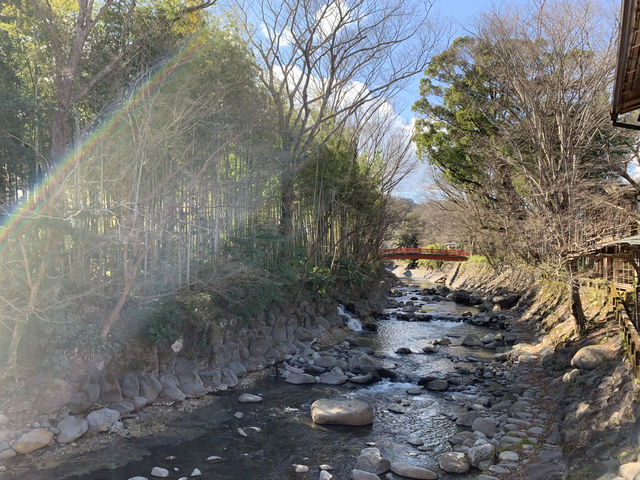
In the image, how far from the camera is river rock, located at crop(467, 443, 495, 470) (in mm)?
5566

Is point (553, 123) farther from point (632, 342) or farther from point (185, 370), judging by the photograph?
point (185, 370)

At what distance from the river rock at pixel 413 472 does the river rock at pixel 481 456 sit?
0.58 meters

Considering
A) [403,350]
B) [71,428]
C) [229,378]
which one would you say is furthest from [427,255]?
[71,428]

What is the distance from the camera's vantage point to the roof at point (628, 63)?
3754mm

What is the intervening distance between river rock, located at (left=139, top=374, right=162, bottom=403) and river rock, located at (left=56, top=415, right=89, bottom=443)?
3.71 feet

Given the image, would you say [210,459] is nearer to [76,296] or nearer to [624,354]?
[76,296]

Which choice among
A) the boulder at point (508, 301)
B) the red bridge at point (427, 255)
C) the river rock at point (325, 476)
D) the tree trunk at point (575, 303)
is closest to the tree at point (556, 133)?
the tree trunk at point (575, 303)

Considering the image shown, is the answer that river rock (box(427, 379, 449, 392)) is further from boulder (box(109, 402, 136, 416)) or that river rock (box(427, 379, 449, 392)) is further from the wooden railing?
boulder (box(109, 402, 136, 416))

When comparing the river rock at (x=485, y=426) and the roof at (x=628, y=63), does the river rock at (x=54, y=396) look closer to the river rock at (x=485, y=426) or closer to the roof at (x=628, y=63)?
the river rock at (x=485, y=426)

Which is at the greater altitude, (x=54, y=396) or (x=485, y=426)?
(x=54, y=396)

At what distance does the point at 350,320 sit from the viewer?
15.5 metres

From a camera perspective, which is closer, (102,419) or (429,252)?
(102,419)

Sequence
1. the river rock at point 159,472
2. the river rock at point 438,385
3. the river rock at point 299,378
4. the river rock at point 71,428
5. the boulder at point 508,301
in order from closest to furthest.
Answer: the river rock at point 159,472 < the river rock at point 71,428 < the river rock at point 438,385 < the river rock at point 299,378 < the boulder at point 508,301

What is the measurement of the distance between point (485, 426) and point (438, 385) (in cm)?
216
